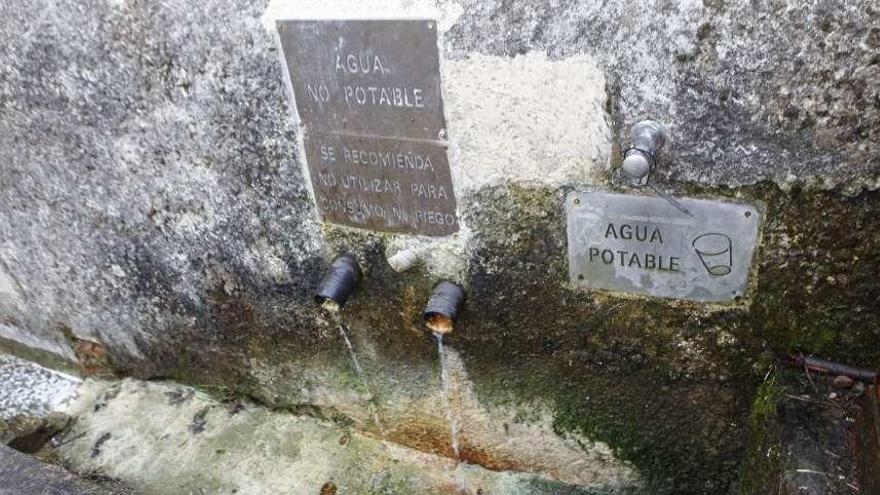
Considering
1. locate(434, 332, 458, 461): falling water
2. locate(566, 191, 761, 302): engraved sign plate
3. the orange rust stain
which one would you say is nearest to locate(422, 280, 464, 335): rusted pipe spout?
locate(434, 332, 458, 461): falling water

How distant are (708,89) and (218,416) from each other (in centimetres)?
247

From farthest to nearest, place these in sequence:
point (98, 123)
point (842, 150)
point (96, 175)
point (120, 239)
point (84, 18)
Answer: point (120, 239) < point (96, 175) < point (98, 123) < point (84, 18) < point (842, 150)

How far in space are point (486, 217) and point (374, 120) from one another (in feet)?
1.49

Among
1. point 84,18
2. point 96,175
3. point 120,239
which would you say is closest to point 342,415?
point 120,239

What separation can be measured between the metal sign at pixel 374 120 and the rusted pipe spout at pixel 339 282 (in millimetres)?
166

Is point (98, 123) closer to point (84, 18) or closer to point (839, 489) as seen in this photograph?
point (84, 18)

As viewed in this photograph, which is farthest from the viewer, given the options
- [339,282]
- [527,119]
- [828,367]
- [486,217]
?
[339,282]

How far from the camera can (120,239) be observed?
262 centimetres

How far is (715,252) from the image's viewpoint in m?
1.78

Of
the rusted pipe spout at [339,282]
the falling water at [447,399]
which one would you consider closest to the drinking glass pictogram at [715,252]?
the falling water at [447,399]

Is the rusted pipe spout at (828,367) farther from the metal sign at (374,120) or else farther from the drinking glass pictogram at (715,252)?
the metal sign at (374,120)

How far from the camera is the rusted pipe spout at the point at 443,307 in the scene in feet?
6.84

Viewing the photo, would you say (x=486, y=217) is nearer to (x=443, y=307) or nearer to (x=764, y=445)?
(x=443, y=307)

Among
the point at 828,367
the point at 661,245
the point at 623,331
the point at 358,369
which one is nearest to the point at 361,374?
the point at 358,369
